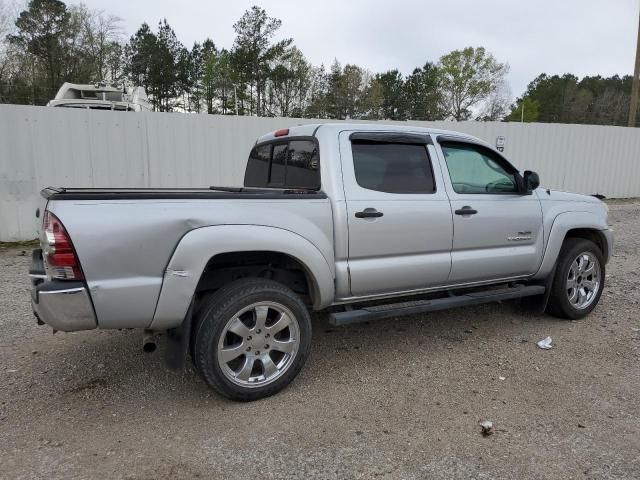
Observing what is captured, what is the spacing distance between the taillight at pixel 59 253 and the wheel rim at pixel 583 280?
170 inches

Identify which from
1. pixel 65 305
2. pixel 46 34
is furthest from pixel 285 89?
pixel 65 305

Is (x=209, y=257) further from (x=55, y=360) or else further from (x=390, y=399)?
(x=55, y=360)

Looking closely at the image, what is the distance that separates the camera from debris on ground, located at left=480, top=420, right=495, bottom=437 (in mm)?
2852

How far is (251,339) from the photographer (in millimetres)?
3137

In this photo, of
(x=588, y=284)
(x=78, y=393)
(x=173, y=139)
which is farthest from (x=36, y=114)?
(x=588, y=284)

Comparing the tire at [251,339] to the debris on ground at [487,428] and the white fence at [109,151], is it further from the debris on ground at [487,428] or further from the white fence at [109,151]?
the white fence at [109,151]

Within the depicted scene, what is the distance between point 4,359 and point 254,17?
131 feet

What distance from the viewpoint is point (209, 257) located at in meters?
2.92

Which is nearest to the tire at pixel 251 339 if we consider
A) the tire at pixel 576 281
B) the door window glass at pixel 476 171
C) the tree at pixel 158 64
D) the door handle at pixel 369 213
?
the door handle at pixel 369 213

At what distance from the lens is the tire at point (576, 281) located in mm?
4633

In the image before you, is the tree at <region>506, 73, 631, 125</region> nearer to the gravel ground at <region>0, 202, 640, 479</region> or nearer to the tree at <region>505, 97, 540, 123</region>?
the tree at <region>505, 97, 540, 123</region>

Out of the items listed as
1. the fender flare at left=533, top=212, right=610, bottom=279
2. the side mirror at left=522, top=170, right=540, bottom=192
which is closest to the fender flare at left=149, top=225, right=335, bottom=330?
the side mirror at left=522, top=170, right=540, bottom=192

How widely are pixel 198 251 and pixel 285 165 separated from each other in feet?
4.76

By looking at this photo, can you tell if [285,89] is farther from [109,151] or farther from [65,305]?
[65,305]
